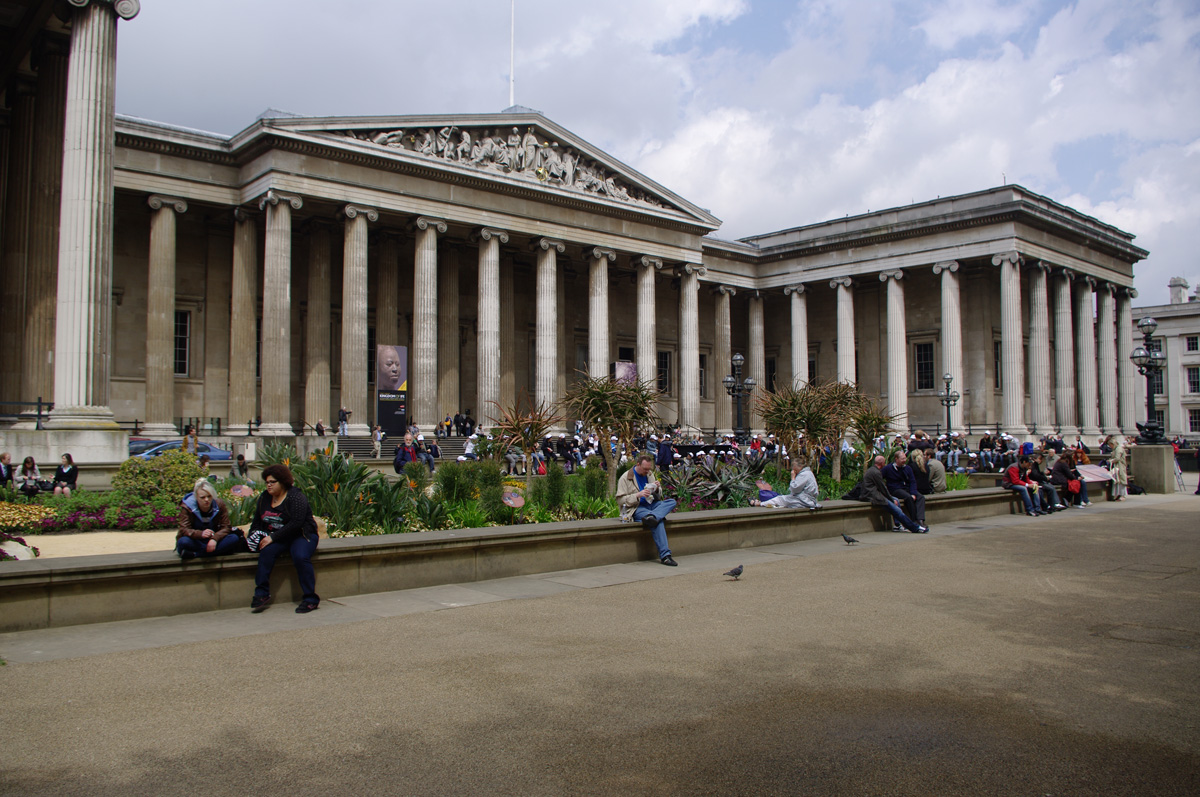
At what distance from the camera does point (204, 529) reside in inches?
321

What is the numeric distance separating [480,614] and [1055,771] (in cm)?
508

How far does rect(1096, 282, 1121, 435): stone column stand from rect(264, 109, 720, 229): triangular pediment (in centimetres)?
2241

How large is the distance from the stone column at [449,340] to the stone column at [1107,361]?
112 ft

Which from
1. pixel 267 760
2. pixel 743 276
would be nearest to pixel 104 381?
pixel 267 760

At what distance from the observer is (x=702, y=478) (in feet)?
51.0

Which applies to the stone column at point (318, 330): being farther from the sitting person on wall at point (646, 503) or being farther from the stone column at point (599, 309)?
the sitting person on wall at point (646, 503)

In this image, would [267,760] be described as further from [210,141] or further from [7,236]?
[210,141]

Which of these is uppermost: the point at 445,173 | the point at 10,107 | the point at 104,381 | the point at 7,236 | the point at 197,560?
the point at 445,173

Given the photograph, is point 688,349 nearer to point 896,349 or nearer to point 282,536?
point 896,349

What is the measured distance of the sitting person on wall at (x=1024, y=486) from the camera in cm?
1933

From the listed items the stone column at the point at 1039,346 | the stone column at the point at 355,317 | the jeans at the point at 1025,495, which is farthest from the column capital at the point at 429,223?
the stone column at the point at 1039,346

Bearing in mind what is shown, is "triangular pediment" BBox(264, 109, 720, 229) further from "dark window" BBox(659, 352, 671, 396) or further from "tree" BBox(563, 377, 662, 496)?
"tree" BBox(563, 377, 662, 496)

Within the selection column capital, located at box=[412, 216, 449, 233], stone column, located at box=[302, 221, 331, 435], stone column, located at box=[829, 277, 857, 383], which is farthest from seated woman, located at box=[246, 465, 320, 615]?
stone column, located at box=[829, 277, 857, 383]

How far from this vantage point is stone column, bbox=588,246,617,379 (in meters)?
39.4
